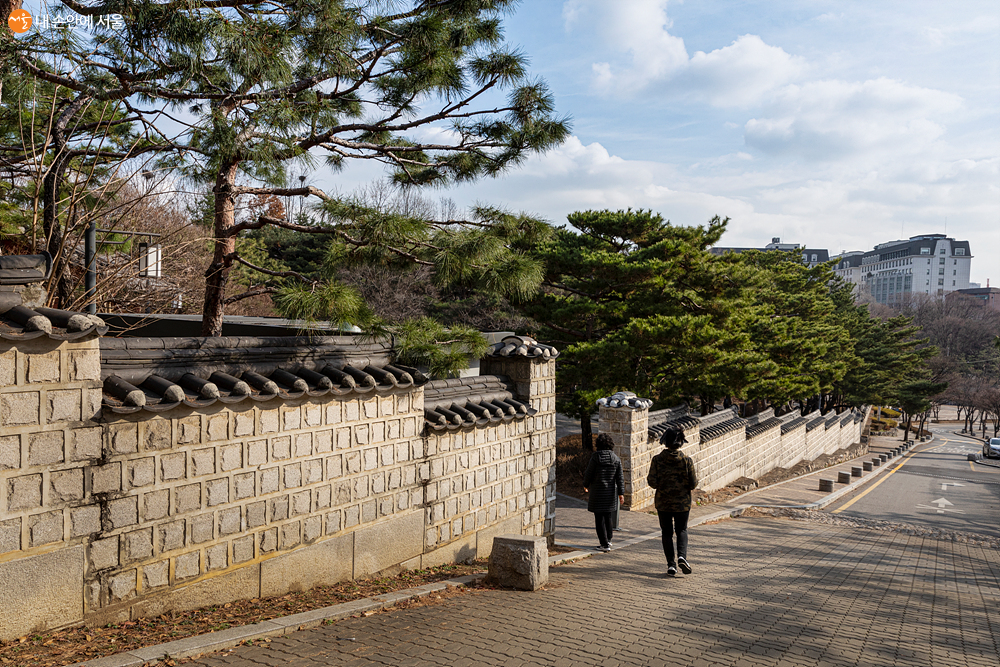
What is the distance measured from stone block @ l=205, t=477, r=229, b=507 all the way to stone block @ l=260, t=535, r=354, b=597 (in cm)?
70

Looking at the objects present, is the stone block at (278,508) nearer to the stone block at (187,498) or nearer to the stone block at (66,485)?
the stone block at (187,498)

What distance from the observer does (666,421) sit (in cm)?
1606

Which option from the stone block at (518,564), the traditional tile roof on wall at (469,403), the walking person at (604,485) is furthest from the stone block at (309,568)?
the walking person at (604,485)

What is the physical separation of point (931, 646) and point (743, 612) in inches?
58.2

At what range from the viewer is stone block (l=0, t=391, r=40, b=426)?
358 cm

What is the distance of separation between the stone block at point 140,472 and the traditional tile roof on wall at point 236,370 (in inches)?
14.4

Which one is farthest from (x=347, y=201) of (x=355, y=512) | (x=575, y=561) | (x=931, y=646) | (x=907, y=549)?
(x=907, y=549)

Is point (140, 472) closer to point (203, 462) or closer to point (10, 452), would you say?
point (203, 462)

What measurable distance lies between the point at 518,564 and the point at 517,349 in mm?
3177

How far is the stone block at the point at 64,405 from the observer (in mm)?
3773

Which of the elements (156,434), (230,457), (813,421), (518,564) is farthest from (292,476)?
(813,421)

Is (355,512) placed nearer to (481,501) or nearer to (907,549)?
(481,501)

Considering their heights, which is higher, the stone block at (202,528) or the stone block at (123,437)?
the stone block at (123,437)

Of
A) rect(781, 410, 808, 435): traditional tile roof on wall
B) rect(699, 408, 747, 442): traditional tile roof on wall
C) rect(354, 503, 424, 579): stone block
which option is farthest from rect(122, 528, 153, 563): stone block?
rect(781, 410, 808, 435): traditional tile roof on wall
